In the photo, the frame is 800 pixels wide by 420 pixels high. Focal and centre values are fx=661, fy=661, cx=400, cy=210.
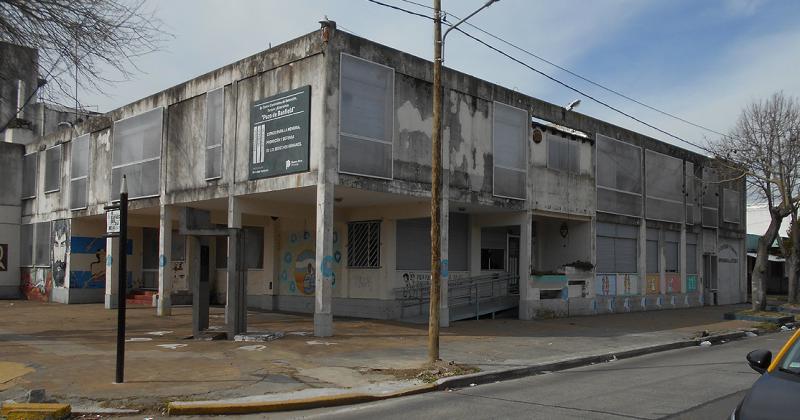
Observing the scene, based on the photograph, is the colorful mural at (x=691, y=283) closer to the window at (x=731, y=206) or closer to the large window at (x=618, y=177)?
the window at (x=731, y=206)

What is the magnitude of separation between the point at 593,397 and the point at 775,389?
4.73 m

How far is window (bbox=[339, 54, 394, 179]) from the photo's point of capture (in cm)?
→ 1717

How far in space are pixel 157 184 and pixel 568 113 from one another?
1534cm

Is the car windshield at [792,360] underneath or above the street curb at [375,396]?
above

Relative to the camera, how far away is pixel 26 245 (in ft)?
108

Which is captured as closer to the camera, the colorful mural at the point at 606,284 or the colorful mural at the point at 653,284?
the colorful mural at the point at 606,284

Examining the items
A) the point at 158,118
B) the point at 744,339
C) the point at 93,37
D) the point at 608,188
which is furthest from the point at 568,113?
the point at 93,37

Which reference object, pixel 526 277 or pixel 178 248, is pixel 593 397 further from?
pixel 178 248

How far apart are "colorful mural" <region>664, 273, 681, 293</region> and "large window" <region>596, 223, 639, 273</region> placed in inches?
111

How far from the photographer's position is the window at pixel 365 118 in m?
17.2

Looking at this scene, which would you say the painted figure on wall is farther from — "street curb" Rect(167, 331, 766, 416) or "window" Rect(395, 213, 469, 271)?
"street curb" Rect(167, 331, 766, 416)

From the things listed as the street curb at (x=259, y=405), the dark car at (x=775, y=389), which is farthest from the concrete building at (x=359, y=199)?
the dark car at (x=775, y=389)

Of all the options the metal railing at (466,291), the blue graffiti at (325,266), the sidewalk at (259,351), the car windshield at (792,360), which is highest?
the blue graffiti at (325,266)

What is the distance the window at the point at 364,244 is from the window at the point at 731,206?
2187cm
